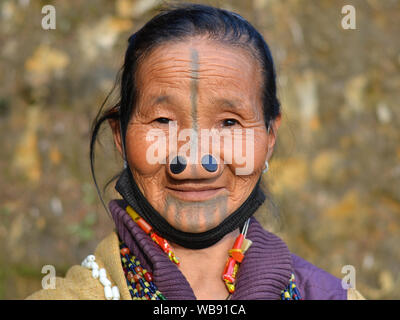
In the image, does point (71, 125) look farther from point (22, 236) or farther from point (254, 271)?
point (254, 271)

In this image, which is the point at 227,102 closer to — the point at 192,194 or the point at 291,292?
the point at 192,194

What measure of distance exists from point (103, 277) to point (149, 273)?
0.16 m

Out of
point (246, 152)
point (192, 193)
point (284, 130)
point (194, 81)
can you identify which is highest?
point (284, 130)

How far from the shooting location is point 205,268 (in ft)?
6.36

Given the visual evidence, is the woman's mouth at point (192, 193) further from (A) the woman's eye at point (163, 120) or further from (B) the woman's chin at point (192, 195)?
(A) the woman's eye at point (163, 120)

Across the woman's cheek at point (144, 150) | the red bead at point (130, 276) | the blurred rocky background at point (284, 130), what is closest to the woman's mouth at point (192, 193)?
the woman's cheek at point (144, 150)

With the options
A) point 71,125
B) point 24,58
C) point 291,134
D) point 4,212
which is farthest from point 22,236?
point 291,134

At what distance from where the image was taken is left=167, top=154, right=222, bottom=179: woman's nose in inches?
68.4

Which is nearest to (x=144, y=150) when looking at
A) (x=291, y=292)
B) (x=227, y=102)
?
(x=227, y=102)

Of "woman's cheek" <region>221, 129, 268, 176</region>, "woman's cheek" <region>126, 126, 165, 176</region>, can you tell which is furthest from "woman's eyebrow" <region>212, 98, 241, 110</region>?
"woman's cheek" <region>126, 126, 165, 176</region>

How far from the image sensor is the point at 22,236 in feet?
14.4

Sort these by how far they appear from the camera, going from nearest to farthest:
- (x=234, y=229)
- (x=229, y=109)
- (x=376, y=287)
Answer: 1. (x=229, y=109)
2. (x=234, y=229)
3. (x=376, y=287)

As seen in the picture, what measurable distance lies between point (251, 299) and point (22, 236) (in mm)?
3032

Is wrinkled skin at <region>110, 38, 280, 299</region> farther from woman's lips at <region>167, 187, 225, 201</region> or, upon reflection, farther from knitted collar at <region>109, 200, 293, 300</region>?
knitted collar at <region>109, 200, 293, 300</region>
